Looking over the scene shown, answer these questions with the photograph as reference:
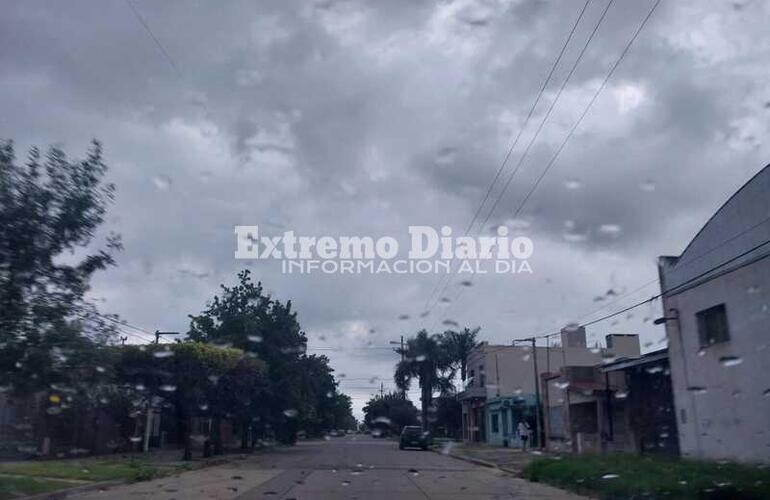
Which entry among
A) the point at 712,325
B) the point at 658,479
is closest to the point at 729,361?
the point at 712,325

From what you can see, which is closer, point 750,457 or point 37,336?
point 37,336

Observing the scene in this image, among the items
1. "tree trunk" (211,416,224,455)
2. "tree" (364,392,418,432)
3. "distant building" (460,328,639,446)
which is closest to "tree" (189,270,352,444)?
"tree trunk" (211,416,224,455)

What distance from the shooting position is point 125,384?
81.7 feet

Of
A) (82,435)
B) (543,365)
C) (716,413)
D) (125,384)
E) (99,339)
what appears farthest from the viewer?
(543,365)

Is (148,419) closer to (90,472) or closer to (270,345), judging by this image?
(270,345)

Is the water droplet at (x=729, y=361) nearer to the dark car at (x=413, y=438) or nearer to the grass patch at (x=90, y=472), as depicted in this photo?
the grass patch at (x=90, y=472)

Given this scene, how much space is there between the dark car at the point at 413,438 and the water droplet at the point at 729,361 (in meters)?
22.6

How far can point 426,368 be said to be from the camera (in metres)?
44.4

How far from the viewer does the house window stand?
816 inches

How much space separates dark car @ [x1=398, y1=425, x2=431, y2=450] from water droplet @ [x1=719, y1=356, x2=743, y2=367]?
22.6 metres

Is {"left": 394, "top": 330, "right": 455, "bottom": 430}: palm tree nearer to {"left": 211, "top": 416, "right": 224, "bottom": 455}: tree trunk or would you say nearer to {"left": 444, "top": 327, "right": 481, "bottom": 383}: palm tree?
{"left": 444, "top": 327, "right": 481, "bottom": 383}: palm tree

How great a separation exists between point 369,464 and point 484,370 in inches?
1017

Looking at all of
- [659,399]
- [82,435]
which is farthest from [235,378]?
[659,399]

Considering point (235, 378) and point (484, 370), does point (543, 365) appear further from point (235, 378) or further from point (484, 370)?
point (235, 378)
